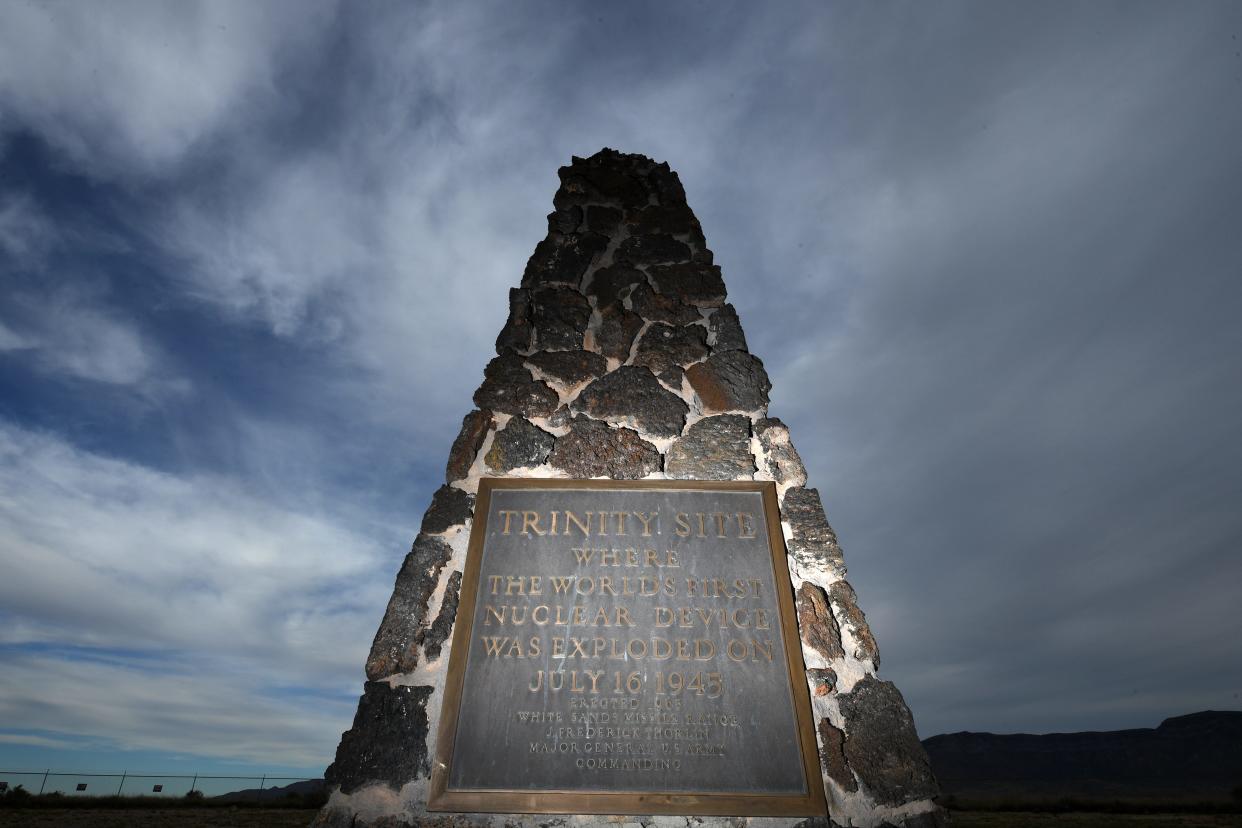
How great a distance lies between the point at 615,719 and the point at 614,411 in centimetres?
179

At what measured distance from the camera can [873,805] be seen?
2340mm

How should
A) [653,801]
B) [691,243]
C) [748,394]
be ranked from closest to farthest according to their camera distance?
1. [653,801]
2. [748,394]
3. [691,243]

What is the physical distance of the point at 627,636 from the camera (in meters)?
2.65

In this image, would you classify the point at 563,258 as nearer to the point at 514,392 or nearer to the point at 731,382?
the point at 514,392

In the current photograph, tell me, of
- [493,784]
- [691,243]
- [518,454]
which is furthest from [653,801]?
[691,243]

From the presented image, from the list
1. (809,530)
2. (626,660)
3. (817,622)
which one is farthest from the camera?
(809,530)

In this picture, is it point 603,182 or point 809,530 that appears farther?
point 603,182

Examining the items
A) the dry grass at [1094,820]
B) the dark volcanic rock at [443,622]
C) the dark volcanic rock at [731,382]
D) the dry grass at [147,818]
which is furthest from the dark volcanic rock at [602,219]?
the dry grass at [1094,820]

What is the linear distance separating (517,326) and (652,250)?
1299mm

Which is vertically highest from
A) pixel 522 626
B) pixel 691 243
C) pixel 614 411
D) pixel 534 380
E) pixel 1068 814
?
pixel 691 243

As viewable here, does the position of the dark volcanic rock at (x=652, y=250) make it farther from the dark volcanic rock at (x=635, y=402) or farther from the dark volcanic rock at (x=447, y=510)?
the dark volcanic rock at (x=447, y=510)

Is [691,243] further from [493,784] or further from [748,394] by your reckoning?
[493,784]

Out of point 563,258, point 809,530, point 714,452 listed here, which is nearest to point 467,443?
point 714,452

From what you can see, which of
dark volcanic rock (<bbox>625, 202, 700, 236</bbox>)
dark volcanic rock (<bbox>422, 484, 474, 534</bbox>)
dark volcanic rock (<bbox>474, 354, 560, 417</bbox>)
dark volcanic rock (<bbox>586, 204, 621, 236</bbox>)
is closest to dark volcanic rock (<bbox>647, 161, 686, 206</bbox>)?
dark volcanic rock (<bbox>625, 202, 700, 236</bbox>)
